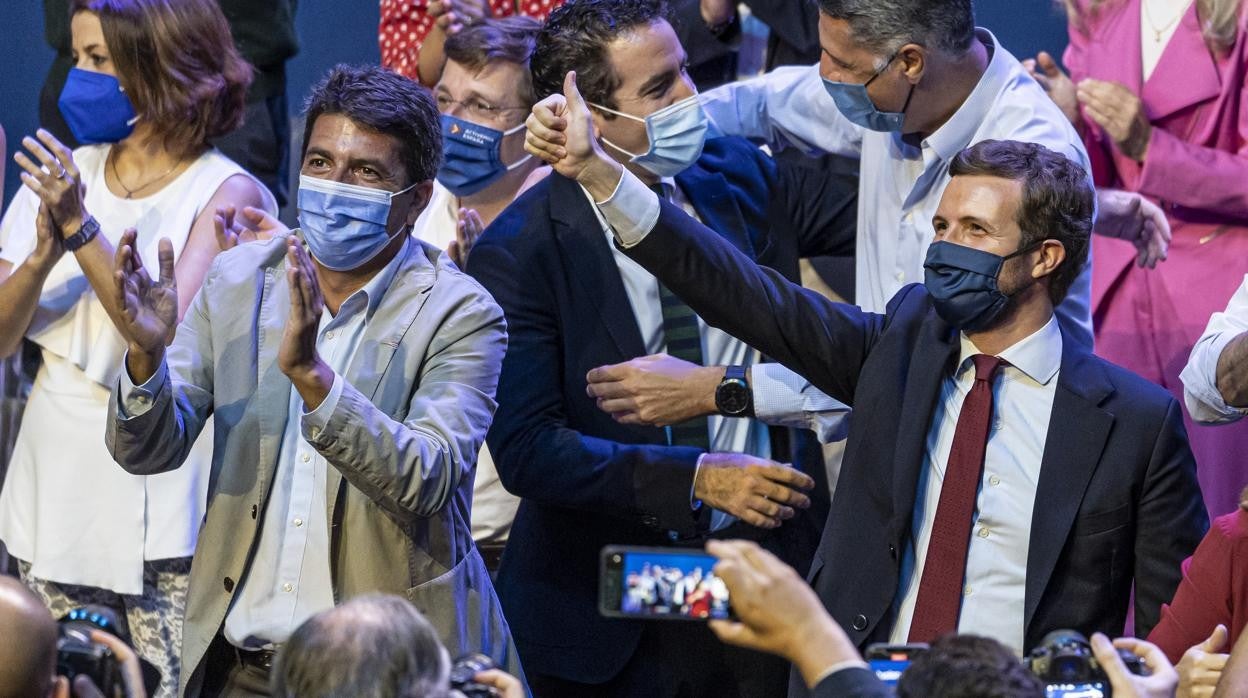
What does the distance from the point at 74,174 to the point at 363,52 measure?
2915 mm

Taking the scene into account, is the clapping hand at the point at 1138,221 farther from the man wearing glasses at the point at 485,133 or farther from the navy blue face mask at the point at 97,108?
the navy blue face mask at the point at 97,108

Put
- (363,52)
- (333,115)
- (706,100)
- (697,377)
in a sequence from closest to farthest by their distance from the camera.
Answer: (333,115), (697,377), (706,100), (363,52)

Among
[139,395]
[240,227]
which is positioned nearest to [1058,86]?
[240,227]

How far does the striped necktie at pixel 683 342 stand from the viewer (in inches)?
166

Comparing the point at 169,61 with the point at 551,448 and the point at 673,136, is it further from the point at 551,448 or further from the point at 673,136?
the point at 551,448

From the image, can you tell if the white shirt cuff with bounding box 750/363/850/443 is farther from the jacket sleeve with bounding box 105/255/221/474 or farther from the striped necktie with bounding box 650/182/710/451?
the jacket sleeve with bounding box 105/255/221/474

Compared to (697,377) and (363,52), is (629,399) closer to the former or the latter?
(697,377)

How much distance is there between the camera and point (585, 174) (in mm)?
3520

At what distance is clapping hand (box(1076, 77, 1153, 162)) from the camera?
4.93 meters

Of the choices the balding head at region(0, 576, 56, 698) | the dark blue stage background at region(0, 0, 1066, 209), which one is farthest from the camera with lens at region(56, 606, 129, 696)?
the dark blue stage background at region(0, 0, 1066, 209)

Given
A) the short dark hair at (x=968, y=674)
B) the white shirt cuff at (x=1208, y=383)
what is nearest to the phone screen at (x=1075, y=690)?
the short dark hair at (x=968, y=674)

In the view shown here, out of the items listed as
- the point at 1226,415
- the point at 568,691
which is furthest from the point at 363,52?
the point at 1226,415

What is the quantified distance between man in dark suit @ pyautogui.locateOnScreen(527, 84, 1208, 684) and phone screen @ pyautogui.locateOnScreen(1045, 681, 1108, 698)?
0.89 metres

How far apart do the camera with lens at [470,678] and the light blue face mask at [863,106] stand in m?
2.14
